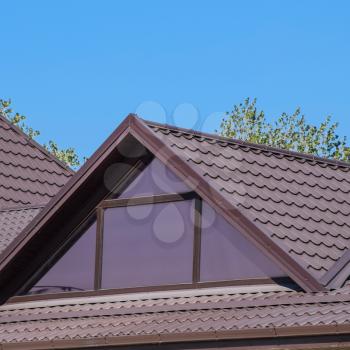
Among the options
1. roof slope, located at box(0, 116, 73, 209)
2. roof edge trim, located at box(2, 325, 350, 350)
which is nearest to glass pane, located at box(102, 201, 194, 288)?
roof edge trim, located at box(2, 325, 350, 350)

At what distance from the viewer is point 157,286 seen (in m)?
12.4

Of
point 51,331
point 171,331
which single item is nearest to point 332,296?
point 171,331

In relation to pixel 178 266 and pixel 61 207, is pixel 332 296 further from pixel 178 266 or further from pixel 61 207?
pixel 61 207

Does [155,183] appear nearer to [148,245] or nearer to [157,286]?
[148,245]

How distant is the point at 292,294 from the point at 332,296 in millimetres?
654

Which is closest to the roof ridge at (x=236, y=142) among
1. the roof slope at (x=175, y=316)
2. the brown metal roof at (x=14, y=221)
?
the roof slope at (x=175, y=316)

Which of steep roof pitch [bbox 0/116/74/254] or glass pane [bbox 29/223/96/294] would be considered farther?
steep roof pitch [bbox 0/116/74/254]

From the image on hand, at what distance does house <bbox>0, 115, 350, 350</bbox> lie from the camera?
35.2 ft

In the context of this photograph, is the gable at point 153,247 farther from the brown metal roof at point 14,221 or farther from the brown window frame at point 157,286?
the brown metal roof at point 14,221

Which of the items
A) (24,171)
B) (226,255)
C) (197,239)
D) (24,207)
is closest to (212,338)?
(226,255)

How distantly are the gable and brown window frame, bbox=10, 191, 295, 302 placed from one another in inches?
0.5

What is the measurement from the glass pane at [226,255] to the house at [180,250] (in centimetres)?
1

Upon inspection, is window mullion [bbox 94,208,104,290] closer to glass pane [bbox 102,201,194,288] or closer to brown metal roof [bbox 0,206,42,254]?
glass pane [bbox 102,201,194,288]

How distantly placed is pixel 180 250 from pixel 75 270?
62.5 inches
